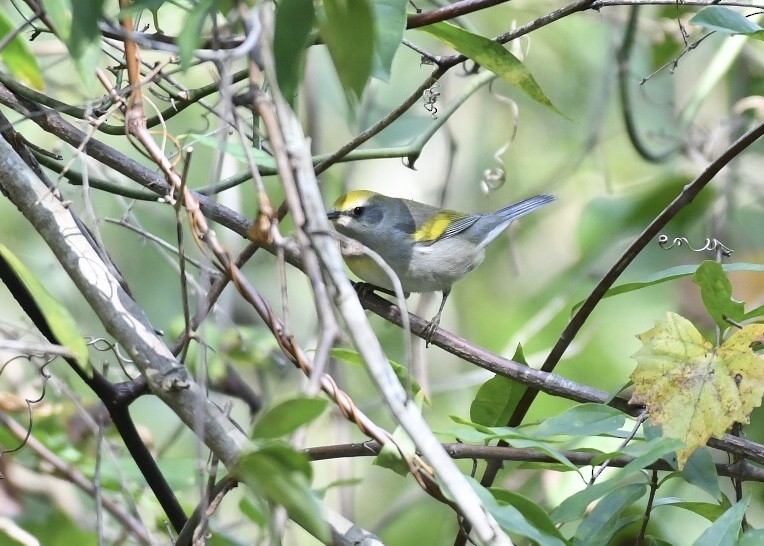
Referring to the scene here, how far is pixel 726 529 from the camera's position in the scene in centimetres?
138

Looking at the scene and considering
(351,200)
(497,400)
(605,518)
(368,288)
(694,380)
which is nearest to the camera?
(605,518)

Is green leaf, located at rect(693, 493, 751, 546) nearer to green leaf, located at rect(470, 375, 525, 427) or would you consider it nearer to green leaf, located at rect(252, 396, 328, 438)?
green leaf, located at rect(470, 375, 525, 427)

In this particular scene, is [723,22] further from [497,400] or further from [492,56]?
[497,400]

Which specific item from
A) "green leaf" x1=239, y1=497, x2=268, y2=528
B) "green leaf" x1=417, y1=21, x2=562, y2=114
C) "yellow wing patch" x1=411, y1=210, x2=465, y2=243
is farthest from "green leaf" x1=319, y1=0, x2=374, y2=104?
"yellow wing patch" x1=411, y1=210, x2=465, y2=243

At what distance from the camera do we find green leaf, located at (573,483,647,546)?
147 cm

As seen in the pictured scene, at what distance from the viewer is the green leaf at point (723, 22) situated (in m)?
1.61

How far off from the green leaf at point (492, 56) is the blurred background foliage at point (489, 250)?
0.38 m

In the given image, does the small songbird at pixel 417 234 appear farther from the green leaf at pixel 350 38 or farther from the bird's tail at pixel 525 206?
the green leaf at pixel 350 38

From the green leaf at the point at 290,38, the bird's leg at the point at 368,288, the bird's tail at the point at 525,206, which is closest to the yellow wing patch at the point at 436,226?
the bird's tail at the point at 525,206

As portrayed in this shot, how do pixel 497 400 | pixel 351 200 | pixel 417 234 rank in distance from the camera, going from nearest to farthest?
pixel 497 400 < pixel 351 200 < pixel 417 234

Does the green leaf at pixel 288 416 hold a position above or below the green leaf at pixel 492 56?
below

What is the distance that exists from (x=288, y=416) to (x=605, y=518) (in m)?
0.73

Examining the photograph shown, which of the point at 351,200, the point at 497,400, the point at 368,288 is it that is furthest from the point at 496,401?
the point at 351,200

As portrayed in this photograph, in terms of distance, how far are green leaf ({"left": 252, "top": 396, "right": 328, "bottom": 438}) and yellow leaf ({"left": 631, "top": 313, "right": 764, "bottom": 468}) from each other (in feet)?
2.52
